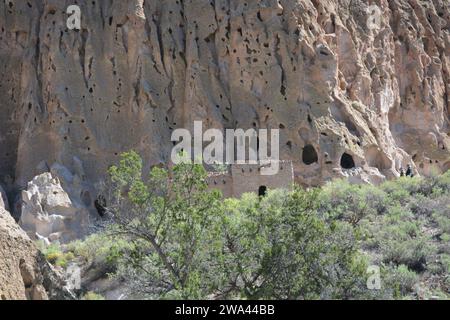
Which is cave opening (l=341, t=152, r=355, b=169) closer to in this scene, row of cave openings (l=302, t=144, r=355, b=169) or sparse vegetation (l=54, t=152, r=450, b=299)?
row of cave openings (l=302, t=144, r=355, b=169)

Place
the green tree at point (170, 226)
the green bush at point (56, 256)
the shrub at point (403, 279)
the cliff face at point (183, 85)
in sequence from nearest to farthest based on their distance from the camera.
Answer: the green tree at point (170, 226) → the shrub at point (403, 279) → the green bush at point (56, 256) → the cliff face at point (183, 85)

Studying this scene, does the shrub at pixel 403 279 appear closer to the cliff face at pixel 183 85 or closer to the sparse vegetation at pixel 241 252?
the sparse vegetation at pixel 241 252

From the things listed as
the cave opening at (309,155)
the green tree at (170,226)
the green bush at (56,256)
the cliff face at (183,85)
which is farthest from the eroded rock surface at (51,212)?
the green tree at (170,226)

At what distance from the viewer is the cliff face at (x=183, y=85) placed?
31750 millimetres

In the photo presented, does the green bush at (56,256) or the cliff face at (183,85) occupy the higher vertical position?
the cliff face at (183,85)

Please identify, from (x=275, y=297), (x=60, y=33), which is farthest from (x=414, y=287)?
(x=60, y=33)

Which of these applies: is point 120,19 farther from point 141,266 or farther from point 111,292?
point 141,266

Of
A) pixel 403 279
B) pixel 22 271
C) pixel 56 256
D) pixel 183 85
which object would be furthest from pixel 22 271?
pixel 183 85

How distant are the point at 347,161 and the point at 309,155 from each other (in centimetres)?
131

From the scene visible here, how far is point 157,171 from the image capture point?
16.9 meters

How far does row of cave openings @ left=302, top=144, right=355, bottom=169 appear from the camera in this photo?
31.5 metres

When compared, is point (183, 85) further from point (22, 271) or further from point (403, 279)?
point (22, 271)

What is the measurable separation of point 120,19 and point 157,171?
17421 mm

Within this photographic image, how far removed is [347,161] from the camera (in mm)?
31656
